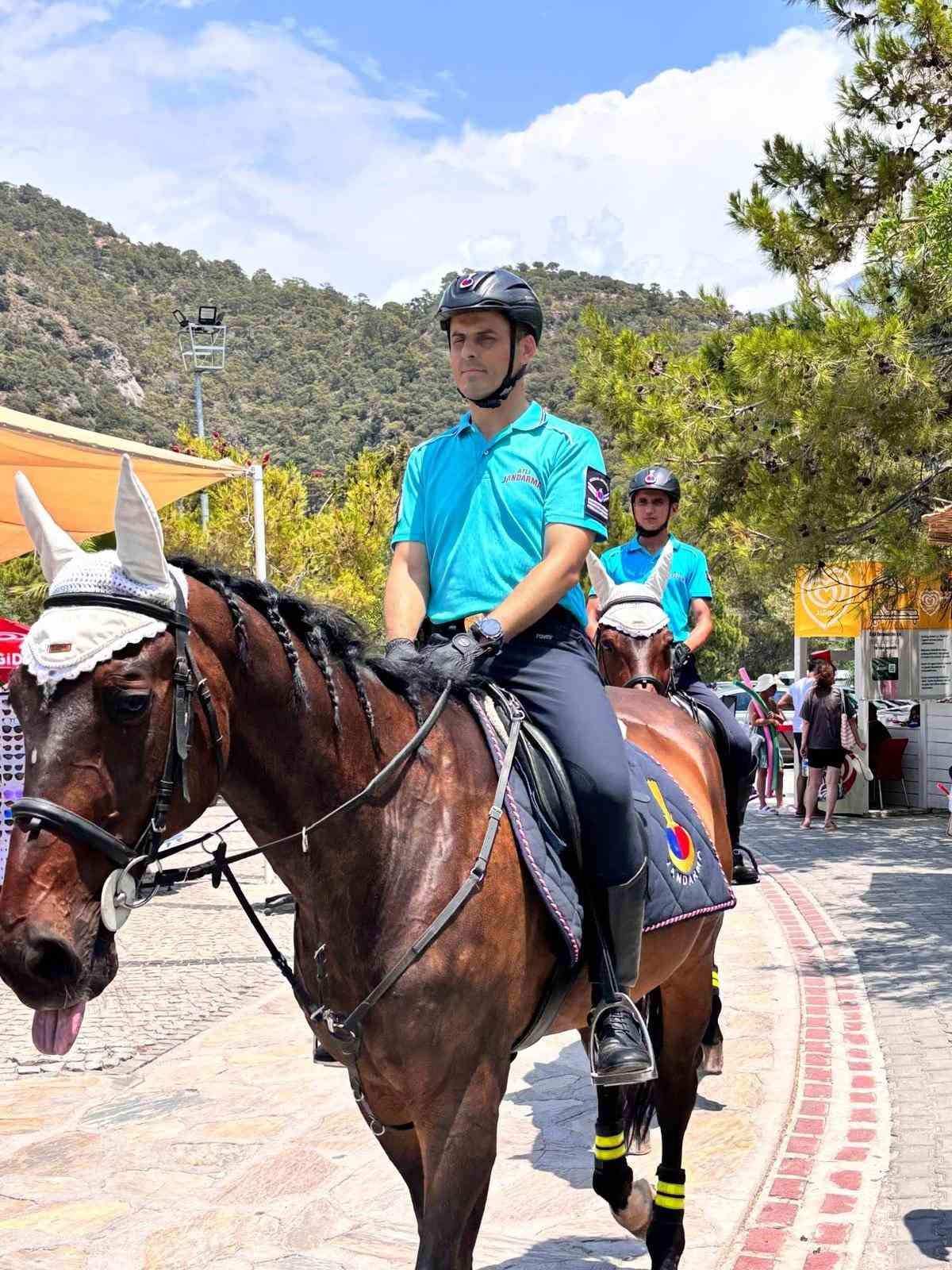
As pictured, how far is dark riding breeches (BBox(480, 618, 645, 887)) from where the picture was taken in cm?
318

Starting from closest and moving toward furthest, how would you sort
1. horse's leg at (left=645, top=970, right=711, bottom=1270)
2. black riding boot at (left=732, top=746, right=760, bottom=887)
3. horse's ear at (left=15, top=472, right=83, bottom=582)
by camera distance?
horse's ear at (left=15, top=472, right=83, bottom=582), horse's leg at (left=645, top=970, right=711, bottom=1270), black riding boot at (left=732, top=746, right=760, bottom=887)

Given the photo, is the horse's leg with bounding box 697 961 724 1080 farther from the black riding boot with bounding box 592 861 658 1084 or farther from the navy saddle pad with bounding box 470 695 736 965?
the black riding boot with bounding box 592 861 658 1084

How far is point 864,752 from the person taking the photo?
59.5ft

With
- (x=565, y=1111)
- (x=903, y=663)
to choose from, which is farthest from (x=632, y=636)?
(x=903, y=663)

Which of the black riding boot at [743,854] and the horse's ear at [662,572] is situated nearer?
the horse's ear at [662,572]

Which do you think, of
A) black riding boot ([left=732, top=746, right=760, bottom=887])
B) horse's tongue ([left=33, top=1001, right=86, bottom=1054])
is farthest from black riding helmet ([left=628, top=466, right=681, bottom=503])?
horse's tongue ([left=33, top=1001, right=86, bottom=1054])

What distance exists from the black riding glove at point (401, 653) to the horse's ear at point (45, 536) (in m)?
0.86

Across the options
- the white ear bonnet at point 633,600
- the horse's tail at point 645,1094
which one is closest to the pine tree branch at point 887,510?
the white ear bonnet at point 633,600

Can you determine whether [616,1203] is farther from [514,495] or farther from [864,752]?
[864,752]

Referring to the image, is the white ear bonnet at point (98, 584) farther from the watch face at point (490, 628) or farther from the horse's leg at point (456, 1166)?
the horse's leg at point (456, 1166)

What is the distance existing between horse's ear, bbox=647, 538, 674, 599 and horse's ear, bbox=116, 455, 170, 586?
13.0 feet

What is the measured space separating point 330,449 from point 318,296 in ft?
110

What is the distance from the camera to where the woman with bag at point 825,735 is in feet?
55.5

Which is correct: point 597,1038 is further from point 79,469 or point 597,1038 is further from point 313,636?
point 79,469
